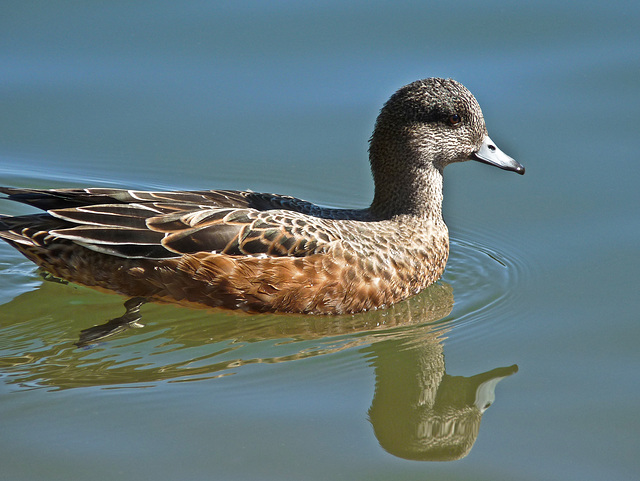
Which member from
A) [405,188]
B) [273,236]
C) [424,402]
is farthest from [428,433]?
[405,188]

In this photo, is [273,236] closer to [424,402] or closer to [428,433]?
[424,402]

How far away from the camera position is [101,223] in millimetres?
7191

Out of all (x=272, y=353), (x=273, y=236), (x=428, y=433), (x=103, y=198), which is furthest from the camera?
(x=103, y=198)

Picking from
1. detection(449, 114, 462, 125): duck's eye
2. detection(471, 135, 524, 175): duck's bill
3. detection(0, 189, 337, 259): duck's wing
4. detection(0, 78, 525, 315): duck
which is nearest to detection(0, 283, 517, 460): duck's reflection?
detection(0, 78, 525, 315): duck

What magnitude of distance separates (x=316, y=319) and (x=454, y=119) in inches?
75.1

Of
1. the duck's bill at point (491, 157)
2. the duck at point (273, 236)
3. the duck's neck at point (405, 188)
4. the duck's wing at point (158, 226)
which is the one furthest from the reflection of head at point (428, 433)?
the duck's bill at point (491, 157)

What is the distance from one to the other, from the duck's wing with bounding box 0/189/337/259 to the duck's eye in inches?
50.4

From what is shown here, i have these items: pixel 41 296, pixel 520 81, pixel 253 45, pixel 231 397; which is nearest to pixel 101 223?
pixel 41 296

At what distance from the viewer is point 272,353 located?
673 cm

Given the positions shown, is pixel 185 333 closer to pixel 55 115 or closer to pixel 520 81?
pixel 55 115

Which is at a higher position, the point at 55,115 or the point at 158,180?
the point at 55,115

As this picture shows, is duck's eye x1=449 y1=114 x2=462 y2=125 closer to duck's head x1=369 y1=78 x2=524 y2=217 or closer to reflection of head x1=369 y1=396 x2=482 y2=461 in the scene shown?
duck's head x1=369 y1=78 x2=524 y2=217

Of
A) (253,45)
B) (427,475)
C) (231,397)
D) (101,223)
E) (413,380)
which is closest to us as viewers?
(427,475)

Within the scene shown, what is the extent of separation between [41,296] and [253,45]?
4230 millimetres
